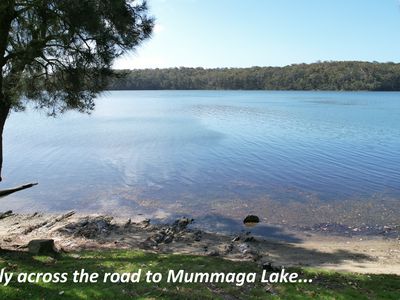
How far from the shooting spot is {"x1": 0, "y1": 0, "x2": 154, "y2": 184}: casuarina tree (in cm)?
1130

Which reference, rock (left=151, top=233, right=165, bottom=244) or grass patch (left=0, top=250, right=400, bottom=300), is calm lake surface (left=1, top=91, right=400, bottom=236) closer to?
Answer: rock (left=151, top=233, right=165, bottom=244)

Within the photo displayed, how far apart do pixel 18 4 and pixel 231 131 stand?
1805 inches

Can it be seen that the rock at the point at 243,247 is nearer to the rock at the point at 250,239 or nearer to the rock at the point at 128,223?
the rock at the point at 250,239

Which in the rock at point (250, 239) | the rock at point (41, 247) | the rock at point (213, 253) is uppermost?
the rock at point (41, 247)

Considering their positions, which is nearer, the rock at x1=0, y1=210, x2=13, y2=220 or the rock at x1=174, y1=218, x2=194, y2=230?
the rock at x1=174, y1=218, x2=194, y2=230

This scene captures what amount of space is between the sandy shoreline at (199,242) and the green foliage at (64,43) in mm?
5582

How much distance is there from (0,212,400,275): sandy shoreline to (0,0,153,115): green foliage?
Result: 5.58 meters

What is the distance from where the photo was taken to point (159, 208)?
2323 centimetres

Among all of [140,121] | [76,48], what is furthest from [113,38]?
[140,121]

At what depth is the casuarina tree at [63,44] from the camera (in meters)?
11.3

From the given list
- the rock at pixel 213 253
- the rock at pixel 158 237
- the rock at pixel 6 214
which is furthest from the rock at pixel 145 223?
the rock at pixel 6 214

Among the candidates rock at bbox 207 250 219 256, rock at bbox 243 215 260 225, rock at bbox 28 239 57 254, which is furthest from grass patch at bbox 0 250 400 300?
rock at bbox 243 215 260 225

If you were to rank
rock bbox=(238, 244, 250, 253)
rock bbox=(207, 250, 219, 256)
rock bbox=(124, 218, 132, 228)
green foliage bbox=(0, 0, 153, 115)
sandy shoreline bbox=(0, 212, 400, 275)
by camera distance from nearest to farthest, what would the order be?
green foliage bbox=(0, 0, 153, 115)
sandy shoreline bbox=(0, 212, 400, 275)
rock bbox=(207, 250, 219, 256)
rock bbox=(238, 244, 250, 253)
rock bbox=(124, 218, 132, 228)

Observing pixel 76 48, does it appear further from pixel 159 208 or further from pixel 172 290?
pixel 159 208
